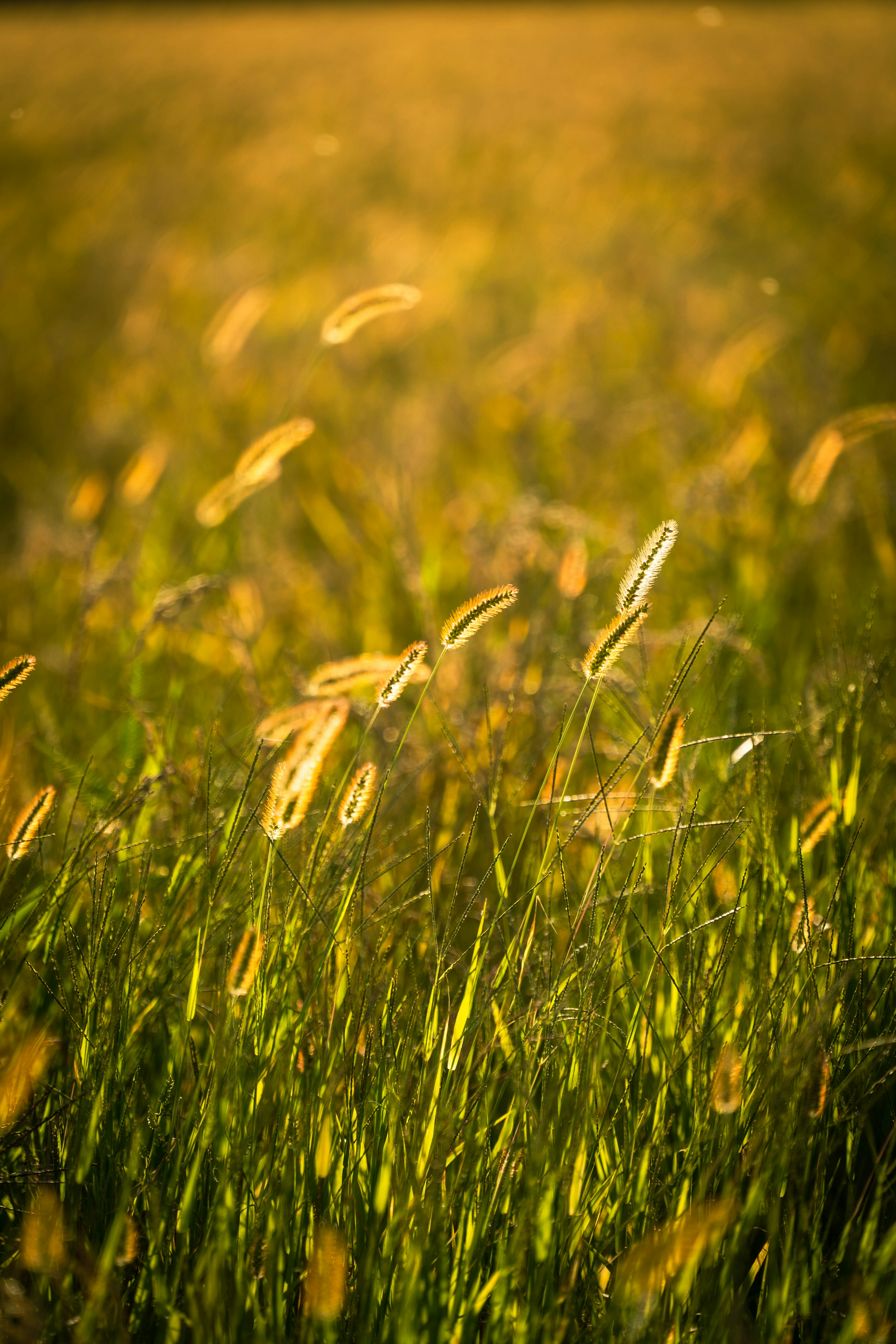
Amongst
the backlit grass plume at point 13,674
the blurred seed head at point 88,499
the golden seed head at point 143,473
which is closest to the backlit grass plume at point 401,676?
the backlit grass plume at point 13,674

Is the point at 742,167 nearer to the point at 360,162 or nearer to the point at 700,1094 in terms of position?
the point at 360,162

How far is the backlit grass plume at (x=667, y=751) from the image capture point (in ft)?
2.53

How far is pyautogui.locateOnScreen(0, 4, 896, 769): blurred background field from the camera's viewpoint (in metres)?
1.91

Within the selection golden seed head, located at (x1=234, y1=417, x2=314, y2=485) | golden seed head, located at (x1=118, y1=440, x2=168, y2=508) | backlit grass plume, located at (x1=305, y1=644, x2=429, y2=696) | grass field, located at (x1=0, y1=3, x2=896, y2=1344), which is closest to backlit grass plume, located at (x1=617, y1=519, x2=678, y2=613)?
grass field, located at (x1=0, y1=3, x2=896, y2=1344)

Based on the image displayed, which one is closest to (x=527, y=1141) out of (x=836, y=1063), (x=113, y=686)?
(x=836, y=1063)

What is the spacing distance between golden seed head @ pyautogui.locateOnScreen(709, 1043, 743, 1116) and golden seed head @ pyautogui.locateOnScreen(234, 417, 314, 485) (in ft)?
2.76

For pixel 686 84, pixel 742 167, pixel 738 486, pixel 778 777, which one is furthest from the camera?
pixel 686 84

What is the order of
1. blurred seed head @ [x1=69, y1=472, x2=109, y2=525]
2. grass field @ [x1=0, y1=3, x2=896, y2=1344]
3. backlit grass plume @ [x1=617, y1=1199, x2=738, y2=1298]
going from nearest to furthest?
backlit grass plume @ [x1=617, y1=1199, x2=738, y2=1298], grass field @ [x1=0, y1=3, x2=896, y2=1344], blurred seed head @ [x1=69, y1=472, x2=109, y2=525]

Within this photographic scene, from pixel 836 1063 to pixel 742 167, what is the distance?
5560mm

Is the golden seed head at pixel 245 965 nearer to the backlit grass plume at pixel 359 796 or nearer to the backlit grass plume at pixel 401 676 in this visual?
the backlit grass plume at pixel 359 796

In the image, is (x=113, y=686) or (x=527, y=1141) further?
(x=113, y=686)

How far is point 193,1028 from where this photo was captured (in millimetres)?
970

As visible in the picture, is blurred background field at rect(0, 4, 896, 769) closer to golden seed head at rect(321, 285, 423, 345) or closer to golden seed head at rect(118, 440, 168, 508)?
golden seed head at rect(118, 440, 168, 508)

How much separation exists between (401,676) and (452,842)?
162mm
